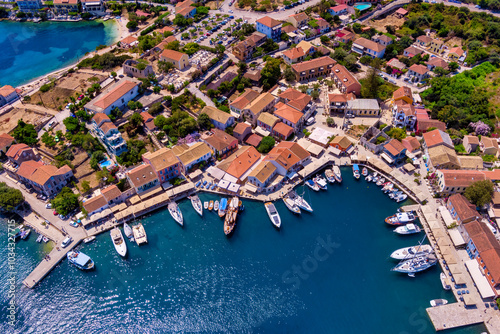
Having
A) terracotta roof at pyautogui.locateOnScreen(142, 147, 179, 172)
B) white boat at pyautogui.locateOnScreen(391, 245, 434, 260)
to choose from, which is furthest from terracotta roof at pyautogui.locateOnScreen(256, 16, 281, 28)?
white boat at pyautogui.locateOnScreen(391, 245, 434, 260)

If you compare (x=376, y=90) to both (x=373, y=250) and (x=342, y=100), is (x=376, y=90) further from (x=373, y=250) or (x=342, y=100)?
(x=373, y=250)

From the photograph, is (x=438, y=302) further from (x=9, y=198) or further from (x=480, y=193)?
(x=9, y=198)

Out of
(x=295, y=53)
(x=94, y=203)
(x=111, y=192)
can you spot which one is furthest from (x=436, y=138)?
(x=94, y=203)

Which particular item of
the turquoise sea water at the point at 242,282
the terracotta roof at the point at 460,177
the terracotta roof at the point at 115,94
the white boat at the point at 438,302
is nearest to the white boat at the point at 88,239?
the turquoise sea water at the point at 242,282

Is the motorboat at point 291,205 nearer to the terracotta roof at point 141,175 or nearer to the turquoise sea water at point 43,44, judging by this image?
the terracotta roof at point 141,175

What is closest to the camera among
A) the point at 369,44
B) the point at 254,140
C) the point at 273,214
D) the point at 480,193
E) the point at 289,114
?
the point at 480,193

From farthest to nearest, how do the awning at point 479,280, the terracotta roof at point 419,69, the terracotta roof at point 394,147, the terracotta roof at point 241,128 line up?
the terracotta roof at point 419,69
the terracotta roof at point 241,128
the terracotta roof at point 394,147
the awning at point 479,280
